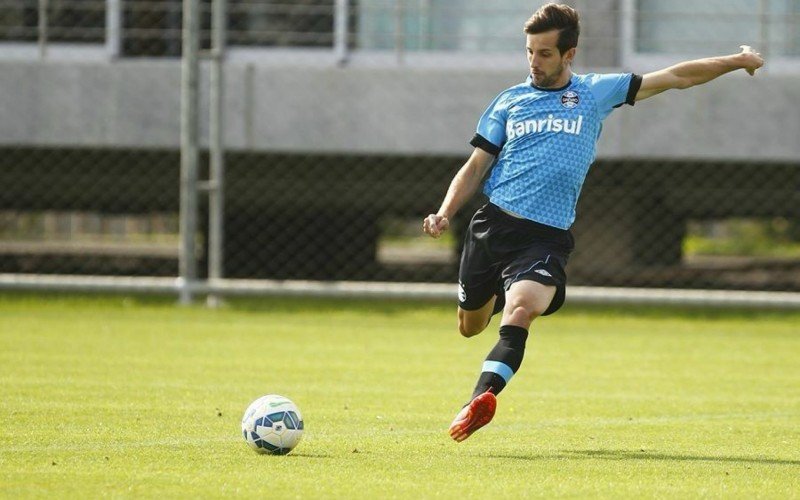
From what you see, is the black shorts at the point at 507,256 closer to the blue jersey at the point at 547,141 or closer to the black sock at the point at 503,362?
the blue jersey at the point at 547,141

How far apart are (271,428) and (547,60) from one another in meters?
2.01

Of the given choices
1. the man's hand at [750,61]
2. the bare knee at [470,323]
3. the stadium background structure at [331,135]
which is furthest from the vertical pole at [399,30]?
the man's hand at [750,61]

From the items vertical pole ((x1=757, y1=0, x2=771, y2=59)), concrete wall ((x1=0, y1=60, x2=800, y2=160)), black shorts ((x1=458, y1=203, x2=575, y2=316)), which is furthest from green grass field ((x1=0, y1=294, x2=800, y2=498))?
vertical pole ((x1=757, y1=0, x2=771, y2=59))

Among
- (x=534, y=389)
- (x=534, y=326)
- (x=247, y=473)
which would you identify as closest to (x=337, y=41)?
(x=534, y=326)

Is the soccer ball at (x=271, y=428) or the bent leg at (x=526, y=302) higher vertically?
the bent leg at (x=526, y=302)

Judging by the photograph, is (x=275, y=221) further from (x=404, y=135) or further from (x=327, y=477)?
(x=327, y=477)

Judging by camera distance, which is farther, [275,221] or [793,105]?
[275,221]

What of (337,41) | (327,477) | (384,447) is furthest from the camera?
(337,41)

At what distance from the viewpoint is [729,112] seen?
44.1 ft

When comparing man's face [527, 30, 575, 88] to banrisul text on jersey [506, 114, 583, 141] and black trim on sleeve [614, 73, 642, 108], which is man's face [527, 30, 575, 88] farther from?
black trim on sleeve [614, 73, 642, 108]

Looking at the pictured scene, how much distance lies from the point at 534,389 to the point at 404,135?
6.45 metres

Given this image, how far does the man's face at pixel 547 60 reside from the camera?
18.7 ft

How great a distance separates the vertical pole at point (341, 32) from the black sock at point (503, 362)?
945 centimetres

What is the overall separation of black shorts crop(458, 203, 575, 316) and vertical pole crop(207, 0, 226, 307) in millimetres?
6948
